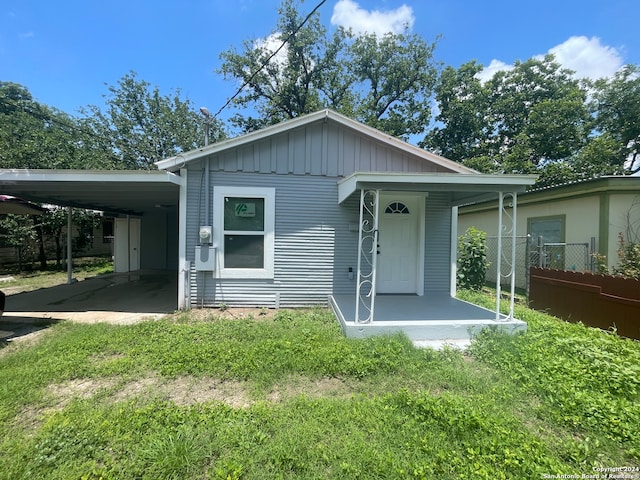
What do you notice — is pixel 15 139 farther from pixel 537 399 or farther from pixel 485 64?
pixel 485 64

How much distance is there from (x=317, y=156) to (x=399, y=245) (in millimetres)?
2523

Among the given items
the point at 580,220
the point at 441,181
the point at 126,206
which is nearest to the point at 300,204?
the point at 441,181

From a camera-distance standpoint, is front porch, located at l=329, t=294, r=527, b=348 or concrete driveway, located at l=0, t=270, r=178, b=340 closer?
front porch, located at l=329, t=294, r=527, b=348

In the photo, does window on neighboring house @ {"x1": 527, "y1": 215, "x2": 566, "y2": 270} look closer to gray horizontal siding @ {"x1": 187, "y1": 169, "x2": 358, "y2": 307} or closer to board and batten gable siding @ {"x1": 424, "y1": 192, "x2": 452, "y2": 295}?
board and batten gable siding @ {"x1": 424, "y1": 192, "x2": 452, "y2": 295}

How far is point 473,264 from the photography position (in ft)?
27.5

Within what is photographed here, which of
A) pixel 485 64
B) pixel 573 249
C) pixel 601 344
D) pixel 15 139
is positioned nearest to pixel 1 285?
pixel 15 139

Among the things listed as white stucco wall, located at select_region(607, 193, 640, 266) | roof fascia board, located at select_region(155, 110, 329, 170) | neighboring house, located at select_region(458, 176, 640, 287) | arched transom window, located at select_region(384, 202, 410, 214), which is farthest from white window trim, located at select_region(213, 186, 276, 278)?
white stucco wall, located at select_region(607, 193, 640, 266)

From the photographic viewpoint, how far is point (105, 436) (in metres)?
2.16

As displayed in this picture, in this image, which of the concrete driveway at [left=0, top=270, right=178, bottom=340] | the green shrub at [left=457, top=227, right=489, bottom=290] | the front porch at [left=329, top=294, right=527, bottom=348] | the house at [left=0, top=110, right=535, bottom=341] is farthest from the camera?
the green shrub at [left=457, top=227, right=489, bottom=290]

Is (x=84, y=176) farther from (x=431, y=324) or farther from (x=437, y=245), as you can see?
(x=437, y=245)

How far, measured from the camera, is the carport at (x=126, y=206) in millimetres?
5098

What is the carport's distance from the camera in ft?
16.7

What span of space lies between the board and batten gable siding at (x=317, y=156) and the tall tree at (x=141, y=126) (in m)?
14.6

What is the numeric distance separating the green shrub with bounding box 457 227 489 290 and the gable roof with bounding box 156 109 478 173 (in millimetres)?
2941
